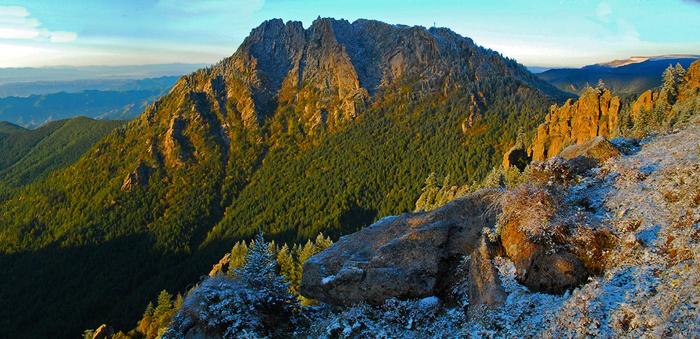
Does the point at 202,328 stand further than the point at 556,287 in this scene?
Yes

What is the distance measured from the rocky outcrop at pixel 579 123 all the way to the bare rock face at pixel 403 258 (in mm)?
97096

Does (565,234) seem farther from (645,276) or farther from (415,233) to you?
(415,233)

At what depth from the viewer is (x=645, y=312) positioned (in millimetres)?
14391

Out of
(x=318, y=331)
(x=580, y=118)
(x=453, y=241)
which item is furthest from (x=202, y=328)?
(x=580, y=118)

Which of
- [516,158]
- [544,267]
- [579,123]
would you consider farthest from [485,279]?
[579,123]

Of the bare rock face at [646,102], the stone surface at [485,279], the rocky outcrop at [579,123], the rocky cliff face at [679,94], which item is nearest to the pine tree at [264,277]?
Answer: the stone surface at [485,279]

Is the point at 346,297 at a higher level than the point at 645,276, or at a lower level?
lower

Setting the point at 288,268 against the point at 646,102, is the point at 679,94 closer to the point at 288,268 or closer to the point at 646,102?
the point at 646,102

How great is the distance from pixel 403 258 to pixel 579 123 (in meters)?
114

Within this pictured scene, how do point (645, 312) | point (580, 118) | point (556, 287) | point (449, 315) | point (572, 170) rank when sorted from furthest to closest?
point (580, 118) < point (572, 170) < point (449, 315) < point (556, 287) < point (645, 312)

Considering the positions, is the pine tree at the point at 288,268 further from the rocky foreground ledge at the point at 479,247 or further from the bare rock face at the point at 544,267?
the bare rock face at the point at 544,267

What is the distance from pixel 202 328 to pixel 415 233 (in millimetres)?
12371

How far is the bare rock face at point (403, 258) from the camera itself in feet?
72.8

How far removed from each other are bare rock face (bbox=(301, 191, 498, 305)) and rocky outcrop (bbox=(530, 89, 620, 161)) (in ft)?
319
